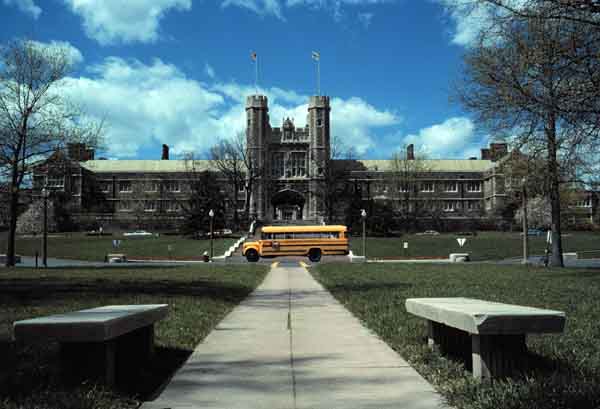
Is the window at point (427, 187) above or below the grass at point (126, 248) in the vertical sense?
above

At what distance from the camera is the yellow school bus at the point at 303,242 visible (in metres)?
37.0

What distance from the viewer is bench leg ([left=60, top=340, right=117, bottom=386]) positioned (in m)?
5.02

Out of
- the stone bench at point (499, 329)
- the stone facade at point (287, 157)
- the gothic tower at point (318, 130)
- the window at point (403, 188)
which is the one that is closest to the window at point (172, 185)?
the stone facade at point (287, 157)

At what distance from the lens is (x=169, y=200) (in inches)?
3733

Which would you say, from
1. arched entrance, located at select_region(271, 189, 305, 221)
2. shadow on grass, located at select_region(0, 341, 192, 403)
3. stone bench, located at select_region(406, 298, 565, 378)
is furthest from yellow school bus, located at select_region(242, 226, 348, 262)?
arched entrance, located at select_region(271, 189, 305, 221)

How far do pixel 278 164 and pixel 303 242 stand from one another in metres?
56.7

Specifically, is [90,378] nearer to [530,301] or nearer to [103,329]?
[103,329]

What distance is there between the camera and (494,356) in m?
5.21

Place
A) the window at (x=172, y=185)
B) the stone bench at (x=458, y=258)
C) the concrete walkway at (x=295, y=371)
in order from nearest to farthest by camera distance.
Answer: the concrete walkway at (x=295, y=371) < the stone bench at (x=458, y=258) < the window at (x=172, y=185)

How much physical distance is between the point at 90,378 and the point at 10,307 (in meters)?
7.13

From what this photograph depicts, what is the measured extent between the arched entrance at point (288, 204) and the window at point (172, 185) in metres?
17.3

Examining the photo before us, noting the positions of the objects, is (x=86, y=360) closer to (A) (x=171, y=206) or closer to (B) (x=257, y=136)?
(B) (x=257, y=136)

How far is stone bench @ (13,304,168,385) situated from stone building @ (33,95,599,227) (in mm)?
72760

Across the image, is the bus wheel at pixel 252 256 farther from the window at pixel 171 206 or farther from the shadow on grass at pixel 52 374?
the window at pixel 171 206
